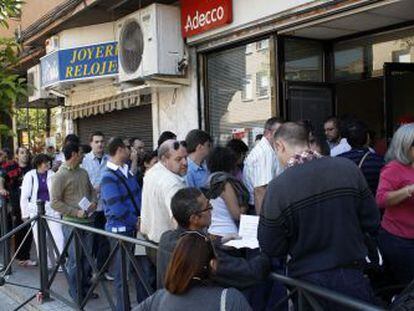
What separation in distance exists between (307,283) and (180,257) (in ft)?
2.38

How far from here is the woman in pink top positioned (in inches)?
143

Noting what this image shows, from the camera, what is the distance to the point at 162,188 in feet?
12.8

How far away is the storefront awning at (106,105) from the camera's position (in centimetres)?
962

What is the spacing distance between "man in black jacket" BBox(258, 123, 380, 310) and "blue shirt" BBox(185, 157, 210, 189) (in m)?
1.92

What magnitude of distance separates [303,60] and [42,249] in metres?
4.26

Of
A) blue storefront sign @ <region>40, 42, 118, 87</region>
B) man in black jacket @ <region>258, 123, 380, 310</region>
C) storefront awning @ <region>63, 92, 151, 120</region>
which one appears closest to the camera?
man in black jacket @ <region>258, 123, 380, 310</region>

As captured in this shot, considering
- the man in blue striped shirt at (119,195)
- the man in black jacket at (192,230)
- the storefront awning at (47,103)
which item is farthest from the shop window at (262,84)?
the storefront awning at (47,103)

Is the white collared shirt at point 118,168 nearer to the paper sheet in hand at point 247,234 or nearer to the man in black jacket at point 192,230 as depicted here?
the paper sheet in hand at point 247,234

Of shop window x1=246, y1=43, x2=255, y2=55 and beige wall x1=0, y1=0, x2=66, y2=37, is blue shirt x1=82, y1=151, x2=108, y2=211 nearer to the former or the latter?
shop window x1=246, y1=43, x2=255, y2=55

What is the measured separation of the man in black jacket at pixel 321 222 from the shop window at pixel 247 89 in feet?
16.5

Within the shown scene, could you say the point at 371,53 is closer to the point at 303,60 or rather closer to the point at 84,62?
the point at 303,60

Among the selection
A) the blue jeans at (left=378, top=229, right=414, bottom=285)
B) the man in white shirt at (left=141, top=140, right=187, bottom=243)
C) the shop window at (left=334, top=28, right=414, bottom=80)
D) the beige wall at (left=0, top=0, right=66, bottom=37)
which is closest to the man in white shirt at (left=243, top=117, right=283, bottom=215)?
the man in white shirt at (left=141, top=140, right=187, bottom=243)

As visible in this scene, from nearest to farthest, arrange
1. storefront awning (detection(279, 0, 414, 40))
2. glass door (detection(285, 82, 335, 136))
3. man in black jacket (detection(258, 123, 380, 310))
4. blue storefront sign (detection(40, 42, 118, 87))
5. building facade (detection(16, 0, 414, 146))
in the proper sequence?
man in black jacket (detection(258, 123, 380, 310))
storefront awning (detection(279, 0, 414, 40))
building facade (detection(16, 0, 414, 146))
glass door (detection(285, 82, 335, 136))
blue storefront sign (detection(40, 42, 118, 87))

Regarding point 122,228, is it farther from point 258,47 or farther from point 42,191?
point 258,47
